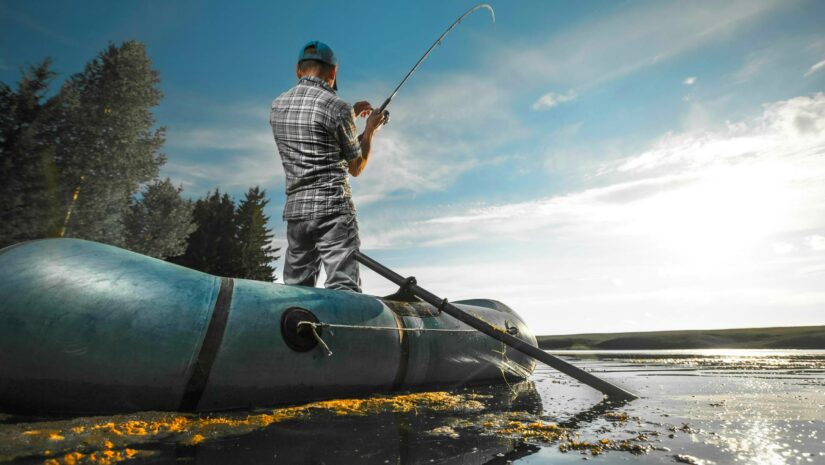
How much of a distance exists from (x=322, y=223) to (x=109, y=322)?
6.13ft

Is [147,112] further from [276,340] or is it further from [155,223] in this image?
[276,340]

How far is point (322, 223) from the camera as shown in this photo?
402 cm

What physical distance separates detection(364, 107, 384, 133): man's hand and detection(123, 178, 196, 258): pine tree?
28919 millimetres

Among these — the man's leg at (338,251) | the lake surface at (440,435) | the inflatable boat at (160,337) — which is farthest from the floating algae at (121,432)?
the man's leg at (338,251)

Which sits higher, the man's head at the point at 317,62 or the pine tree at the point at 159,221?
the pine tree at the point at 159,221

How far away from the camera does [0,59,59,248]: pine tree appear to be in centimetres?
1962

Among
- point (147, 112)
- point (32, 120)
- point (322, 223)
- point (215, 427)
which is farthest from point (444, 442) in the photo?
point (147, 112)

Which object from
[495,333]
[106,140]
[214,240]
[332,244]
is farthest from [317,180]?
[214,240]

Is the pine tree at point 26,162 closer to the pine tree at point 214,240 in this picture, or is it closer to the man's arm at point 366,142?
the pine tree at point 214,240

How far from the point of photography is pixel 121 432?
7.31ft

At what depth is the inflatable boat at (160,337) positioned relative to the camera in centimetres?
241

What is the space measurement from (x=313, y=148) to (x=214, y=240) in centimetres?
3689

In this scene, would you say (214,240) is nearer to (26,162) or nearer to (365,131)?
(26,162)

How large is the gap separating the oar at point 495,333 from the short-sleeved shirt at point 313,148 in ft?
1.96
